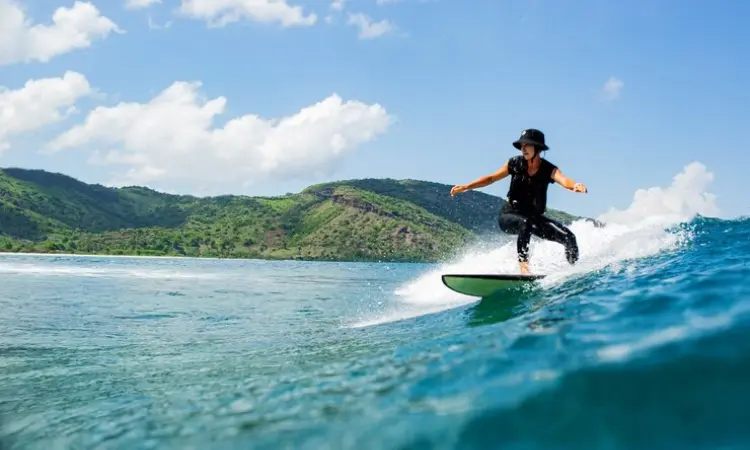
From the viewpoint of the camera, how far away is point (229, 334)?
→ 1169 centimetres

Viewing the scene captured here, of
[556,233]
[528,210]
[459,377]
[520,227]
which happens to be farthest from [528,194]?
[459,377]

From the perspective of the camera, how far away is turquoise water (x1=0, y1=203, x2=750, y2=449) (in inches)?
150

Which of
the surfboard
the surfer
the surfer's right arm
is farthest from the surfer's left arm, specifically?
the surfboard

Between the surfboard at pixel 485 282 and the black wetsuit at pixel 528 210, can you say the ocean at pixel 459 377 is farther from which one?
the black wetsuit at pixel 528 210

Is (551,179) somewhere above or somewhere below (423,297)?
above

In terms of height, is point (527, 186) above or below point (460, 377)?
above

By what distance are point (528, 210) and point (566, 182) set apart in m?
1.11

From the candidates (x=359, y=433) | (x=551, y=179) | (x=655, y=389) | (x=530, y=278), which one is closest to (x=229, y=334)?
(x=530, y=278)

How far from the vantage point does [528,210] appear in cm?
1042

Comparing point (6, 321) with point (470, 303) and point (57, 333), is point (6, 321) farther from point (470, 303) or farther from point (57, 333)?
point (470, 303)

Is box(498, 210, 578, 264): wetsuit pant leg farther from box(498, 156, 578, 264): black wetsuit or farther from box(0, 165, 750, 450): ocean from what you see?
box(0, 165, 750, 450): ocean

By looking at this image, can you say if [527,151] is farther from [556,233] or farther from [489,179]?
[556,233]

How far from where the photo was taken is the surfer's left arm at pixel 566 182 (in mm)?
9008

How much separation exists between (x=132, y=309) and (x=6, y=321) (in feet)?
14.6
